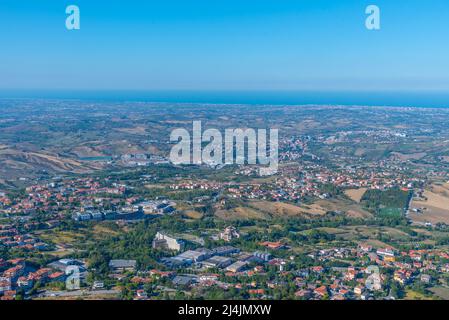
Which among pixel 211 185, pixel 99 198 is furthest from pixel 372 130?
pixel 99 198

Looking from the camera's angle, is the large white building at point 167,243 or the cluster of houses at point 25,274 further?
the large white building at point 167,243

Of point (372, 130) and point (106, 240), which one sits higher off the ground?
point (372, 130)

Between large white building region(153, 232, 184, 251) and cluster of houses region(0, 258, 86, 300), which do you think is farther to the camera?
large white building region(153, 232, 184, 251)

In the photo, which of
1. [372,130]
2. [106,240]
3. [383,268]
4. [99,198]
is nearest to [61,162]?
[99,198]

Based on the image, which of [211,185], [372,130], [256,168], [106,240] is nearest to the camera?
[106,240]

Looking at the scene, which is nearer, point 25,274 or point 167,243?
point 25,274

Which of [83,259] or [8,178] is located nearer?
[83,259]
